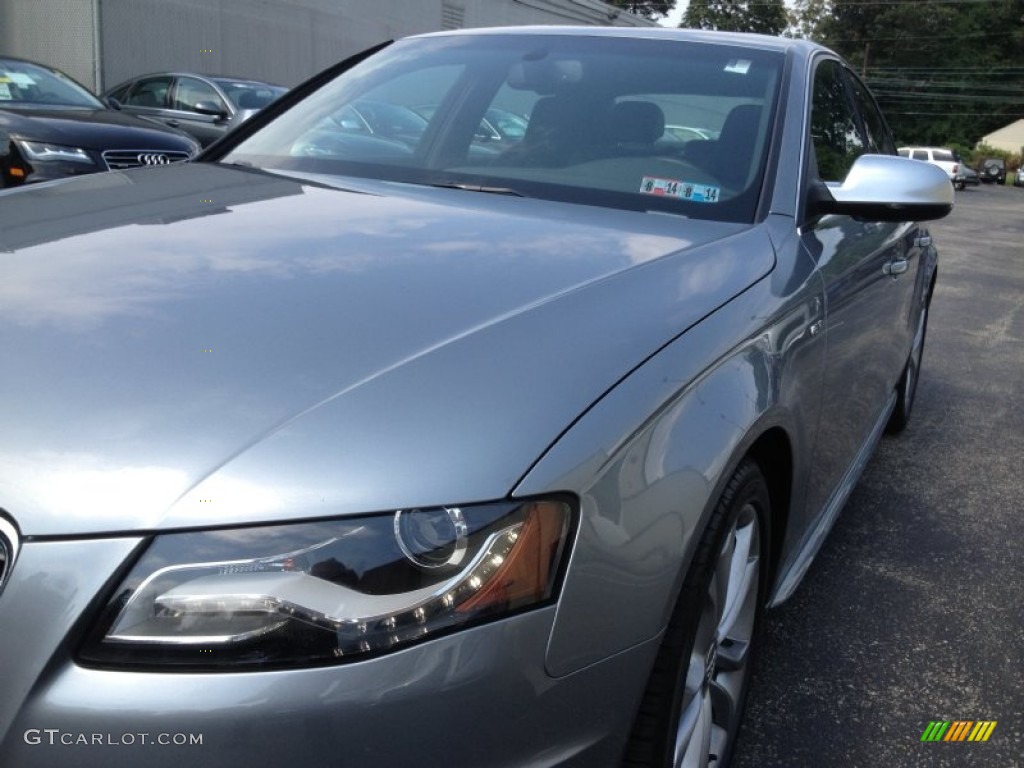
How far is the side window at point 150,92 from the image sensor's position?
1208 centimetres

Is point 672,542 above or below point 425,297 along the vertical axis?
below

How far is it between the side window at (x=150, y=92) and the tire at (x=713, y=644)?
11.4 metres

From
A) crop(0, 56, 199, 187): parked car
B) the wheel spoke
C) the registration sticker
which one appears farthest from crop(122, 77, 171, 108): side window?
the wheel spoke

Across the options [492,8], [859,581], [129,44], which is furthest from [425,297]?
[492,8]

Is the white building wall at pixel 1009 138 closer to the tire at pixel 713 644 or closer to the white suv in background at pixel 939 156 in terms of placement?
the white suv in background at pixel 939 156

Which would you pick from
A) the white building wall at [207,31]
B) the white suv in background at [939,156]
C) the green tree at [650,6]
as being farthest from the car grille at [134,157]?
the green tree at [650,6]

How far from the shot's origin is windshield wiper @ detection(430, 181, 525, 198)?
250cm

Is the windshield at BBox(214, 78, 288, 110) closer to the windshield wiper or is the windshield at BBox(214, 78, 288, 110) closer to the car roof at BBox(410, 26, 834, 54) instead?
the car roof at BBox(410, 26, 834, 54)

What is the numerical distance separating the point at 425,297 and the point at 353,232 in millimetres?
441

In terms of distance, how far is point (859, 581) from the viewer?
319cm

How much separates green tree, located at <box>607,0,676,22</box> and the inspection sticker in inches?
3190

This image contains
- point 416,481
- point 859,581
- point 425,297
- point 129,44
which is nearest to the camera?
point 416,481

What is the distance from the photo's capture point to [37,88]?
809 centimetres

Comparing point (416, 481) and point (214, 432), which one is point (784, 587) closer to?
point (416, 481)
